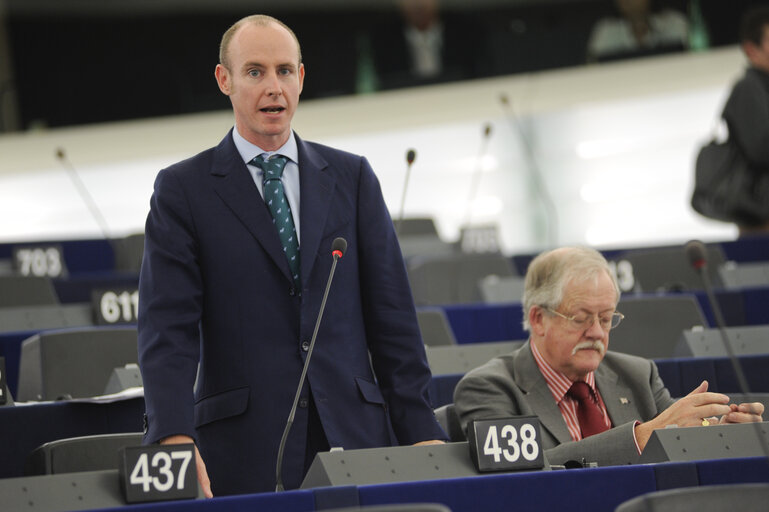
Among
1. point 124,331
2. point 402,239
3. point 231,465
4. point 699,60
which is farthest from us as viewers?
point 699,60

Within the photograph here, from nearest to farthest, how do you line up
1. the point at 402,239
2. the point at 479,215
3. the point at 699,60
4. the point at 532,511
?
the point at 532,511 < the point at 402,239 < the point at 699,60 < the point at 479,215

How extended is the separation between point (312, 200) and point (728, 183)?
12.3 ft

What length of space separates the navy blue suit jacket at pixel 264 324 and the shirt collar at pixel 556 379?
1.96 feet

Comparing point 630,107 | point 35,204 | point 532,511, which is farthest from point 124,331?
point 35,204

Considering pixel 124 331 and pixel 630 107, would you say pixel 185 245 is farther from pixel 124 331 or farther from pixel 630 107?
pixel 630 107

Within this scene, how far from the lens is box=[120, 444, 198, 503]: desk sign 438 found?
222cm

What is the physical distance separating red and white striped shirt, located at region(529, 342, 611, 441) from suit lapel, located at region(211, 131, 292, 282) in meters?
0.84

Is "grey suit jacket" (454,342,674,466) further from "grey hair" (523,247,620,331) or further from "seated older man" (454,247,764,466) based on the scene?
"grey hair" (523,247,620,331)

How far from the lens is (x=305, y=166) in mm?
2689

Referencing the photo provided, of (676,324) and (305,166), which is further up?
(305,166)

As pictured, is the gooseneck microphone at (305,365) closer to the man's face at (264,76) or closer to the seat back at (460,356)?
the man's face at (264,76)

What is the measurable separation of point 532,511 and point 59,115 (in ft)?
30.4

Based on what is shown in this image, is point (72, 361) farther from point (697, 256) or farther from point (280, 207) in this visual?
point (697, 256)

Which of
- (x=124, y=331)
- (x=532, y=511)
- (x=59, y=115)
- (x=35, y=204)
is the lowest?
(x=532, y=511)
